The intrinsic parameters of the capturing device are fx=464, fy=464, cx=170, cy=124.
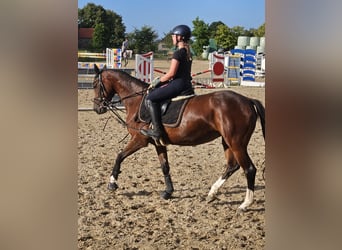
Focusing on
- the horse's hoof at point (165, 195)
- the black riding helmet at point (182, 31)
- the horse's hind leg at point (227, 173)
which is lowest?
the horse's hoof at point (165, 195)

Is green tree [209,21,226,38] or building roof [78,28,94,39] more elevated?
green tree [209,21,226,38]

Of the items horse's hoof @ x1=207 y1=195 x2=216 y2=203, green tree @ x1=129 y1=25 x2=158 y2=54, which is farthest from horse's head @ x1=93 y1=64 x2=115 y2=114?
Result: green tree @ x1=129 y1=25 x2=158 y2=54

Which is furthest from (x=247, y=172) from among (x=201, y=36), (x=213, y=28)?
(x=213, y=28)

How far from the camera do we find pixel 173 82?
11.7ft

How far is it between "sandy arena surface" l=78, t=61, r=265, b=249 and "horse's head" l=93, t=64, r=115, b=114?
66 centimetres

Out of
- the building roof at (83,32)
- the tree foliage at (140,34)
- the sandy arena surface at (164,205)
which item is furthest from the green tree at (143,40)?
the sandy arena surface at (164,205)

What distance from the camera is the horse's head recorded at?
13.1ft

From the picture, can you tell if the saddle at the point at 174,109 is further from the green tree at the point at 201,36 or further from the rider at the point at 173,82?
the green tree at the point at 201,36

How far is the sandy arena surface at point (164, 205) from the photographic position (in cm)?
269

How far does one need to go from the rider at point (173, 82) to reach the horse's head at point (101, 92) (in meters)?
0.45

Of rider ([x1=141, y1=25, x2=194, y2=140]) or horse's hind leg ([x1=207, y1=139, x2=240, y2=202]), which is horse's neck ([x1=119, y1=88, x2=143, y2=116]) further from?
horse's hind leg ([x1=207, y1=139, x2=240, y2=202])
